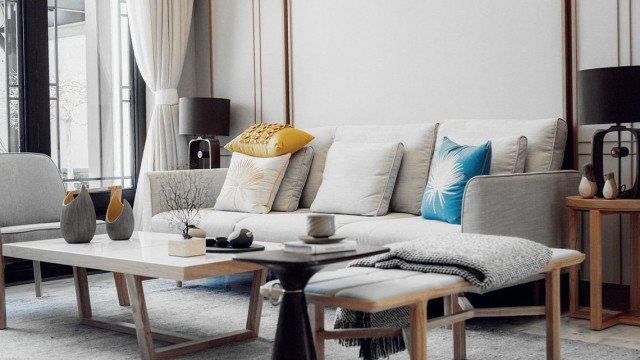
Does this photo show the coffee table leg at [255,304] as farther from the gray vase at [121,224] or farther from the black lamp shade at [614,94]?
the black lamp shade at [614,94]

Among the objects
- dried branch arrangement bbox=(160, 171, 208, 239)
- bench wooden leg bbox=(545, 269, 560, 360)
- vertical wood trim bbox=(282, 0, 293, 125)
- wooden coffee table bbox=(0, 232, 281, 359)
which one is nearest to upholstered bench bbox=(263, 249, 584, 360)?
bench wooden leg bbox=(545, 269, 560, 360)

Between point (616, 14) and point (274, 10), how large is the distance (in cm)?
232

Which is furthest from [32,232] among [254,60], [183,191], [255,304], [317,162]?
[254,60]

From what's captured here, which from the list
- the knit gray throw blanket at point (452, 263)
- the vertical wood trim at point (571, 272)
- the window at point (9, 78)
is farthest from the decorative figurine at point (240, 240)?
the window at point (9, 78)

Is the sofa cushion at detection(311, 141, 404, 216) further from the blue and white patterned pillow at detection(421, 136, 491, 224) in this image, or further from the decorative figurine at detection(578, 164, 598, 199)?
the decorative figurine at detection(578, 164, 598, 199)

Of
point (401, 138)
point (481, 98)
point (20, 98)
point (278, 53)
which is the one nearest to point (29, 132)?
point (20, 98)

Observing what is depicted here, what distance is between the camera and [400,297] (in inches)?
75.6

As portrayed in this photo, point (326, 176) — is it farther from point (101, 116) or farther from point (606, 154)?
point (101, 116)

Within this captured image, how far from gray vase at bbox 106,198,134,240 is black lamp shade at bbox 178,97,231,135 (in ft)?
5.67

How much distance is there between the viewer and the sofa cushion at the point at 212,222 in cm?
402

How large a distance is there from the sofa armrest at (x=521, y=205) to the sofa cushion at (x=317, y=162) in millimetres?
1402

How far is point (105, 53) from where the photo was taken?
208 inches

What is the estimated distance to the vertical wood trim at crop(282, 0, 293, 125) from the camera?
5051mm

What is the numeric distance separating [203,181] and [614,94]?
8.01 ft
